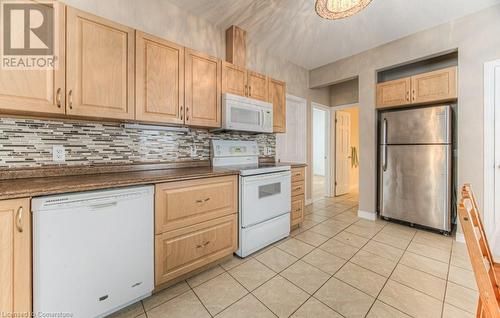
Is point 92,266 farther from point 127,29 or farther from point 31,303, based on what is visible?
point 127,29

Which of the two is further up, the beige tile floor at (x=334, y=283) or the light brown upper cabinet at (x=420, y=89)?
the light brown upper cabinet at (x=420, y=89)

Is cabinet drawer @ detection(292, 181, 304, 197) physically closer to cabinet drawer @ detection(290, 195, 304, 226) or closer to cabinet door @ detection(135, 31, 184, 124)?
cabinet drawer @ detection(290, 195, 304, 226)

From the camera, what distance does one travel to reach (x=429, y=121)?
264 centimetres

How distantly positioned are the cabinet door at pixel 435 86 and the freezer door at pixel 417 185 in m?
0.63

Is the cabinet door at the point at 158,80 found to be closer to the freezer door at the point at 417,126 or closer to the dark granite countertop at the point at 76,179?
the dark granite countertop at the point at 76,179

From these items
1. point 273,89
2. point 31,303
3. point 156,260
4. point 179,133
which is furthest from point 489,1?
point 31,303

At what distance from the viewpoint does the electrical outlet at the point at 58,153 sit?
5.14 ft

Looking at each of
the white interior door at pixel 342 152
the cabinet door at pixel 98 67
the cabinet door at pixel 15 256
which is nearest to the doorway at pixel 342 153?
the white interior door at pixel 342 152

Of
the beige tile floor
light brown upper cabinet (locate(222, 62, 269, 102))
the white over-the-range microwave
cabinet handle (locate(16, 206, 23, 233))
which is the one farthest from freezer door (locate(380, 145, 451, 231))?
cabinet handle (locate(16, 206, 23, 233))

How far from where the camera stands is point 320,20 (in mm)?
2434

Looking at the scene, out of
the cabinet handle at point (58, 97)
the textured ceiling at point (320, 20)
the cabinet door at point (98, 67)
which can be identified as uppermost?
the textured ceiling at point (320, 20)

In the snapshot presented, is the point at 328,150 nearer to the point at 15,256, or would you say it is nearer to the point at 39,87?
the point at 39,87

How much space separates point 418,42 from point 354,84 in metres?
1.35

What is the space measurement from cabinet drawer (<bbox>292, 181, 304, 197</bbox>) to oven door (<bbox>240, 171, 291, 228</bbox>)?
199mm
